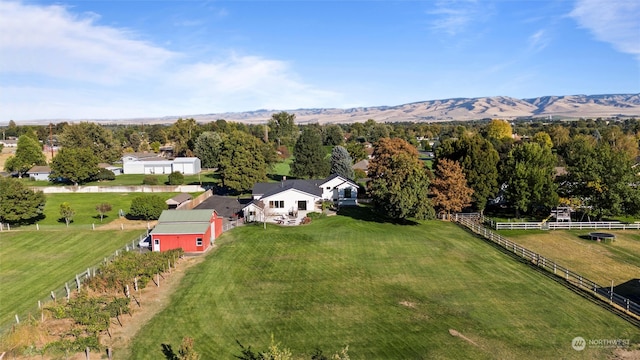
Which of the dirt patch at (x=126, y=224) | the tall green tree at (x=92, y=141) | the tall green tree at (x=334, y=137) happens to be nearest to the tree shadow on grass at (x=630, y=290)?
the dirt patch at (x=126, y=224)

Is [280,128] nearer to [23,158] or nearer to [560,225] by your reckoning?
[23,158]

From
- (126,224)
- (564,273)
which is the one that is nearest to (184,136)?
(126,224)

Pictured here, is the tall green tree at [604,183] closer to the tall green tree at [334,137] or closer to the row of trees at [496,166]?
the row of trees at [496,166]

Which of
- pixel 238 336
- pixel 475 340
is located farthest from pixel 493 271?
pixel 238 336

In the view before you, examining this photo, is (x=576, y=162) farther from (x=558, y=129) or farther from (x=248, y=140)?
(x=558, y=129)

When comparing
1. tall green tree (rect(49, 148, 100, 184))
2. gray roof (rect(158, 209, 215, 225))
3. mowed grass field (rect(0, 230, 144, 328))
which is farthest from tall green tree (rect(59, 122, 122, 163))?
gray roof (rect(158, 209, 215, 225))

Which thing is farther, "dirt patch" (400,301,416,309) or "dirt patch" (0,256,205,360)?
"dirt patch" (400,301,416,309)

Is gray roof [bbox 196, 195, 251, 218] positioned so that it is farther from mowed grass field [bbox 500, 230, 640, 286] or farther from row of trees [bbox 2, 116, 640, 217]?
mowed grass field [bbox 500, 230, 640, 286]
